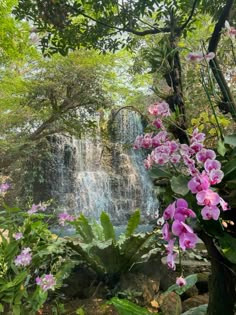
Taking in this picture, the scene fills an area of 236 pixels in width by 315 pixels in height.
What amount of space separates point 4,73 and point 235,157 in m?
5.43

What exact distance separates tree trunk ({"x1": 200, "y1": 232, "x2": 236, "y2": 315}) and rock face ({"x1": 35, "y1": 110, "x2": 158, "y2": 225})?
6.24 metres

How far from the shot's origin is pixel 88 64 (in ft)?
18.1

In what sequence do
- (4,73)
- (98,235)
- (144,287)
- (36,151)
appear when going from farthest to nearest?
(36,151)
(4,73)
(98,235)
(144,287)

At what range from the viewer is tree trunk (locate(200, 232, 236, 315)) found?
877 mm

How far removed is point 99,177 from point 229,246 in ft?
23.3

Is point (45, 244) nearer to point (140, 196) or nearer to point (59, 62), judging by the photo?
point (59, 62)

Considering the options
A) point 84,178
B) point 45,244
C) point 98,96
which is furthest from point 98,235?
point 84,178

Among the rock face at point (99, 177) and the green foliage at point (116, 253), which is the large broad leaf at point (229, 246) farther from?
the rock face at point (99, 177)

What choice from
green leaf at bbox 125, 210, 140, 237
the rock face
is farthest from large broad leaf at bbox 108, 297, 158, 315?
the rock face

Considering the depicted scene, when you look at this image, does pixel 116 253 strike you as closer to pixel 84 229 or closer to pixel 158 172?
→ pixel 84 229

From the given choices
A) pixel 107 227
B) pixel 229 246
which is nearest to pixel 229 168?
pixel 229 246

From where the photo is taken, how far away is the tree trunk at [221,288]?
88 cm

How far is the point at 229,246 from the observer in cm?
73

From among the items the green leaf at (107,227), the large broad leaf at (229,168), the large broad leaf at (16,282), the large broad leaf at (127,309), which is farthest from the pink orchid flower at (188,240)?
the green leaf at (107,227)
